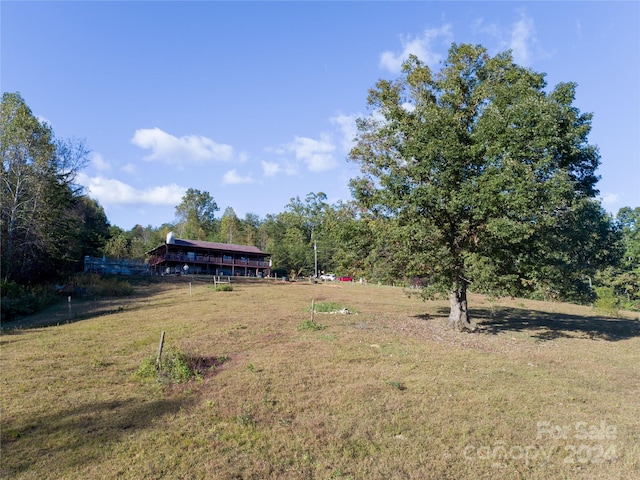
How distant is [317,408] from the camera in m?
8.59

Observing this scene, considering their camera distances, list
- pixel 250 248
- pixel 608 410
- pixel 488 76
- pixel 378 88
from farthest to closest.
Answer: pixel 250 248 → pixel 378 88 → pixel 488 76 → pixel 608 410

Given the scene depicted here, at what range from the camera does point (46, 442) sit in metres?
6.79

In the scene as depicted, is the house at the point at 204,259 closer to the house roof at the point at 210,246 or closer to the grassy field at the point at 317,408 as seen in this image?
the house roof at the point at 210,246

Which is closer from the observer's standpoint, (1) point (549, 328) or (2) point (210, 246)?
(1) point (549, 328)

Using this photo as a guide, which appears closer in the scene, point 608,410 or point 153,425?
point 153,425

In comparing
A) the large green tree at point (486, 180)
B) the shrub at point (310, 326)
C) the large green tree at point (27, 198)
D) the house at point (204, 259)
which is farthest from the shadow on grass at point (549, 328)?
the house at point (204, 259)

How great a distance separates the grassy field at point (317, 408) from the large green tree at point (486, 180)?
3.50 metres

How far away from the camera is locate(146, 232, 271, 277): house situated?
2448 inches

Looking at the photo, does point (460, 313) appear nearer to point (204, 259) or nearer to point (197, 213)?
point (204, 259)

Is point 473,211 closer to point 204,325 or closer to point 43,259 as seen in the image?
point 204,325

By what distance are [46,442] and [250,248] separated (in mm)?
67200

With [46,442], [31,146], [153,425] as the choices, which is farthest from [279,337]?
[31,146]

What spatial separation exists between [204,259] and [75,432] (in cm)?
6061

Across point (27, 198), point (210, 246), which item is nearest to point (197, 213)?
point (210, 246)
